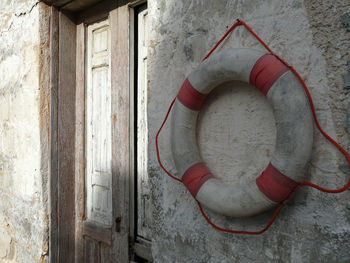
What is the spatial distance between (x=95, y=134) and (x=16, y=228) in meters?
0.98

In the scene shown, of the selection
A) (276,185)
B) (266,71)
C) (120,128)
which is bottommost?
(276,185)

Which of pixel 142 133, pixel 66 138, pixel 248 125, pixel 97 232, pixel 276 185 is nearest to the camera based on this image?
pixel 276 185

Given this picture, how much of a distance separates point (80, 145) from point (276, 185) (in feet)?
5.34

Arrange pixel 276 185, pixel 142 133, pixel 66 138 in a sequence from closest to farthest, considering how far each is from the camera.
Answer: pixel 276 185 → pixel 142 133 → pixel 66 138

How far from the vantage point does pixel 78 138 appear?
2.29 m

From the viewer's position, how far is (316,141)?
3.32 feet

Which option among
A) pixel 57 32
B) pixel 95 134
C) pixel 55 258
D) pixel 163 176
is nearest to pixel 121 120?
pixel 95 134

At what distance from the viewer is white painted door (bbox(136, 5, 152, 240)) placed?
6.21 feet

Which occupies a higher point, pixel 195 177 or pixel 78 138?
pixel 78 138

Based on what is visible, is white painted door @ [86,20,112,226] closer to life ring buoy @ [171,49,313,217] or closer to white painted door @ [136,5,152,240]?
white painted door @ [136,5,152,240]

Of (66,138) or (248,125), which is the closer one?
(248,125)

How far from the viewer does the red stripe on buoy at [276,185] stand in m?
0.98

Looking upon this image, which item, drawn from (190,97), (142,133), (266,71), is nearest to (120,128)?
(142,133)

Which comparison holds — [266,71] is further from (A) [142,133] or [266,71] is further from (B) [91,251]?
(B) [91,251]
